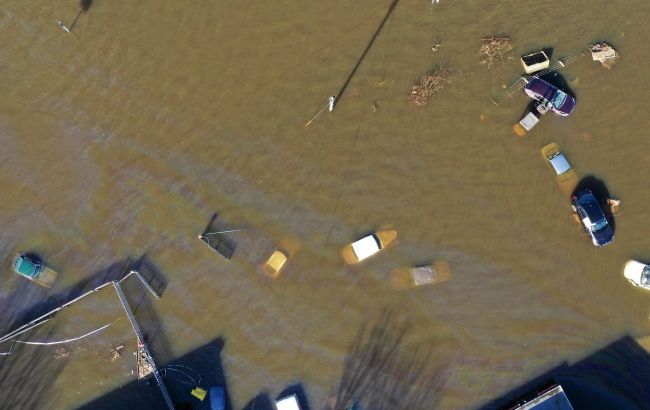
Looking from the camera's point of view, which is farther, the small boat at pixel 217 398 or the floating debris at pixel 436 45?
the floating debris at pixel 436 45

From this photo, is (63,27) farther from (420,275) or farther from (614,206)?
(614,206)

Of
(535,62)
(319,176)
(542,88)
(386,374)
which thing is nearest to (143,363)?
(386,374)

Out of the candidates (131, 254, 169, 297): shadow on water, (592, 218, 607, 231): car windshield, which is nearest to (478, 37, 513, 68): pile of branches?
(592, 218, 607, 231): car windshield

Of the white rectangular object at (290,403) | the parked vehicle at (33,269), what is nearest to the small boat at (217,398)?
the white rectangular object at (290,403)

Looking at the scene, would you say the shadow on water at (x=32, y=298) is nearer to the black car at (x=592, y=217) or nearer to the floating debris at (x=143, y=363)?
the floating debris at (x=143, y=363)

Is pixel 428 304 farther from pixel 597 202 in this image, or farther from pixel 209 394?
pixel 209 394

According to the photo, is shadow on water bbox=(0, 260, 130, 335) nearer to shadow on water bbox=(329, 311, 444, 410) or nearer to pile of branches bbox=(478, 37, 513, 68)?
shadow on water bbox=(329, 311, 444, 410)

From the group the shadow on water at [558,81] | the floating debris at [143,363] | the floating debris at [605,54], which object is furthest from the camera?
the shadow on water at [558,81]
